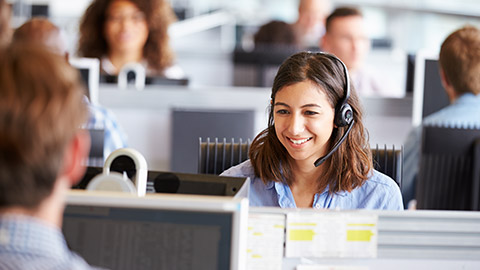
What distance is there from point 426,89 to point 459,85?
43 cm

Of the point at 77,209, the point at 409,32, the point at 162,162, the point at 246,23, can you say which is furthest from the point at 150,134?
the point at 409,32

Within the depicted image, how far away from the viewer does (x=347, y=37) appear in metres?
3.44

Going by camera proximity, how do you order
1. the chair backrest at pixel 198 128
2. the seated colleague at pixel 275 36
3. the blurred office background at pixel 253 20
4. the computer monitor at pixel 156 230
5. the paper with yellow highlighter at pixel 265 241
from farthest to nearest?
the blurred office background at pixel 253 20
the seated colleague at pixel 275 36
the chair backrest at pixel 198 128
the paper with yellow highlighter at pixel 265 241
the computer monitor at pixel 156 230

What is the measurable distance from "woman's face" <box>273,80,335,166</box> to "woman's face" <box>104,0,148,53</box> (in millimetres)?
2056

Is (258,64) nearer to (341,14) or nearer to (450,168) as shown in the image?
(341,14)

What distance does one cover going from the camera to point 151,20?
12.2 feet

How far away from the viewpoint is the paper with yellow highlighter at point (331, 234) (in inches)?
43.3

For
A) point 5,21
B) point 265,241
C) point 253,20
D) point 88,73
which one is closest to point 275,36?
point 88,73

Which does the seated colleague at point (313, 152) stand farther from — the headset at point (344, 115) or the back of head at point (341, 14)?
the back of head at point (341, 14)

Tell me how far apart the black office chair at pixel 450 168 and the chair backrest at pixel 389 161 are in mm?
364

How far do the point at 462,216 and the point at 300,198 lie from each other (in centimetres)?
56

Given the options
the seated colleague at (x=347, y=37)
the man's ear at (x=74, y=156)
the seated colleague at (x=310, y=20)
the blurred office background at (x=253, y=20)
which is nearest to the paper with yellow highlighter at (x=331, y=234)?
the man's ear at (x=74, y=156)

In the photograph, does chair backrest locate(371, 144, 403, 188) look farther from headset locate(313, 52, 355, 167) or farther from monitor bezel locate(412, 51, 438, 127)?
monitor bezel locate(412, 51, 438, 127)

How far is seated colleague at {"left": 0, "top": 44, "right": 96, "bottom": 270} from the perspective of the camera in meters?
0.67
